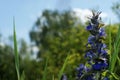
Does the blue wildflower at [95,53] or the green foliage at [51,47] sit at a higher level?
the blue wildflower at [95,53]

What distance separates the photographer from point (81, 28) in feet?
154

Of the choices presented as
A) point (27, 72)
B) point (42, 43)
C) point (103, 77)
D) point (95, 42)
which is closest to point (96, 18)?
point (95, 42)

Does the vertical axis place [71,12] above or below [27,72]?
above

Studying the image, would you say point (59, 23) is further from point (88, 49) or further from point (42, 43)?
point (88, 49)

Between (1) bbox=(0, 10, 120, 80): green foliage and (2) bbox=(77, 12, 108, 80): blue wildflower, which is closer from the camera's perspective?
(2) bbox=(77, 12, 108, 80): blue wildflower

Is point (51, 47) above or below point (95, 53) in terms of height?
below

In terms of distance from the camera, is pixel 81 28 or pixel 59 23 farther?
pixel 59 23

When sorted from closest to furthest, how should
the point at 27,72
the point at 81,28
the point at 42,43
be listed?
the point at 81,28, the point at 27,72, the point at 42,43

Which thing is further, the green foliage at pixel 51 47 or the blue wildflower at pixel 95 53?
the green foliage at pixel 51 47

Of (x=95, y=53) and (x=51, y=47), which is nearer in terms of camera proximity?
(x=95, y=53)

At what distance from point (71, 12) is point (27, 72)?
51.1 feet

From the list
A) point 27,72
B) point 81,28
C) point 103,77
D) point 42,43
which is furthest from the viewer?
point 42,43

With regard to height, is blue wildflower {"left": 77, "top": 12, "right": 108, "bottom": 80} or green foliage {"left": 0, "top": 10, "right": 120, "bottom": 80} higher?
blue wildflower {"left": 77, "top": 12, "right": 108, "bottom": 80}

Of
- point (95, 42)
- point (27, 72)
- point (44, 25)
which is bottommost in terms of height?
point (27, 72)
